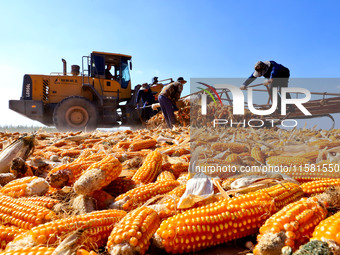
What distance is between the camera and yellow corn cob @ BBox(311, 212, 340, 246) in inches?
56.0

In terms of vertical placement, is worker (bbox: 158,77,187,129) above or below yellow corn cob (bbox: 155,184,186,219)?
above

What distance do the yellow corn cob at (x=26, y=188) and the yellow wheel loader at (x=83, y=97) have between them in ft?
41.4

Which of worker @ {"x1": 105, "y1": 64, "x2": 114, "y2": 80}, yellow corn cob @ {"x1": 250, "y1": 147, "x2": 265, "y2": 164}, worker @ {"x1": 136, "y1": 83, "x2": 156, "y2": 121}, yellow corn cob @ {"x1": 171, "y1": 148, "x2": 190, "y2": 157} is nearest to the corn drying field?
yellow corn cob @ {"x1": 250, "y1": 147, "x2": 265, "y2": 164}

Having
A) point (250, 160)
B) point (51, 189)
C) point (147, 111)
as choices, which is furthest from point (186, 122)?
point (51, 189)

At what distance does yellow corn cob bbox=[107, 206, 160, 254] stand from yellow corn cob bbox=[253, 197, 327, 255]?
64 centimetres

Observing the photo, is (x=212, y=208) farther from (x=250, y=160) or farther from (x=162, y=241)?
(x=250, y=160)

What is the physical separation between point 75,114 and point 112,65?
374 cm

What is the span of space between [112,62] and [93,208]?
14626mm

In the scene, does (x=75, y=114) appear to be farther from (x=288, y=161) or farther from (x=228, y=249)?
(x=228, y=249)

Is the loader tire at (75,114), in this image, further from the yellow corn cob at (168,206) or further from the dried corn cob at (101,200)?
the yellow corn cob at (168,206)

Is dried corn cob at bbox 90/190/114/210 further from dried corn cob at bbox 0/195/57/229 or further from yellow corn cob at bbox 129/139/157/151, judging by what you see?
yellow corn cob at bbox 129/139/157/151

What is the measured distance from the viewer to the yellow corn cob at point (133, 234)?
149 cm

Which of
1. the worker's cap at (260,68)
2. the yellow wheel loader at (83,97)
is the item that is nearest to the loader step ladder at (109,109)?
Result: the yellow wheel loader at (83,97)

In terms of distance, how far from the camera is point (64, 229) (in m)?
1.69
